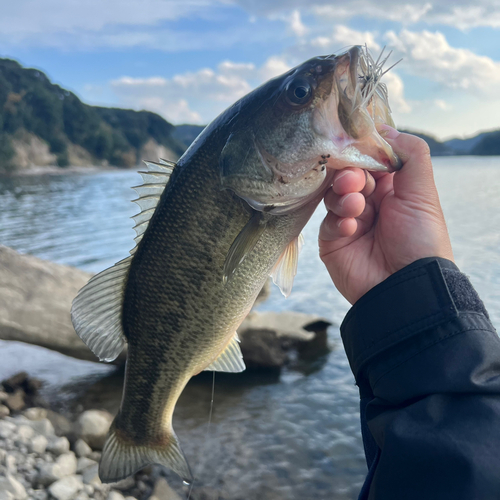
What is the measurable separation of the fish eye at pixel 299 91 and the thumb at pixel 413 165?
0.40m

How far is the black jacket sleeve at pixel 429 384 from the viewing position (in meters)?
1.39

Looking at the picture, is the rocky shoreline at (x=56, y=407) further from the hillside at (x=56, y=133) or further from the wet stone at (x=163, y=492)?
the hillside at (x=56, y=133)

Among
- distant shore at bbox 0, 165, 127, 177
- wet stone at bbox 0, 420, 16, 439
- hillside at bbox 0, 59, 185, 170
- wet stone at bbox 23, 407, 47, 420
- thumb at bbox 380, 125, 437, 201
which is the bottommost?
wet stone at bbox 23, 407, 47, 420

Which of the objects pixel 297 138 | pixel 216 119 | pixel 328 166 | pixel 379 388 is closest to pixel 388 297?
pixel 379 388

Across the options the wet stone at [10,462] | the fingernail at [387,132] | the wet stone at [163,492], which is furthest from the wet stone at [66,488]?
the fingernail at [387,132]

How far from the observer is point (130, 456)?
259cm

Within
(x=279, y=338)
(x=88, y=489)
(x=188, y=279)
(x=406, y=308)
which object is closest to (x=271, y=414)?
(x=279, y=338)

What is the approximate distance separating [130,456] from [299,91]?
7.17ft

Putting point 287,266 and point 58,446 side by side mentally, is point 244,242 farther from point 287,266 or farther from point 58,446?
point 58,446

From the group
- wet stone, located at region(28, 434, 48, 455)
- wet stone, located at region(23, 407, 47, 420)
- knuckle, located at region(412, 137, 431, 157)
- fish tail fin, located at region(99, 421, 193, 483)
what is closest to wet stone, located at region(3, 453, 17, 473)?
wet stone, located at region(28, 434, 48, 455)

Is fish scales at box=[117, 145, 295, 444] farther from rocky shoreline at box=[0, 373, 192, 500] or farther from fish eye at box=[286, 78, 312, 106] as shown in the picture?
rocky shoreline at box=[0, 373, 192, 500]

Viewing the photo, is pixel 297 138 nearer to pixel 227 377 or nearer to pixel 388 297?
pixel 388 297

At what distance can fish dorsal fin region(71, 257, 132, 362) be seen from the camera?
235 centimetres

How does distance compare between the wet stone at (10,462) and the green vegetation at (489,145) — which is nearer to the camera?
the wet stone at (10,462)
